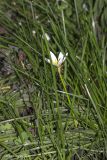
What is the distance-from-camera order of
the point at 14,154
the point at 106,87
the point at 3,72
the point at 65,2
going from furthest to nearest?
the point at 65,2
the point at 3,72
the point at 106,87
the point at 14,154

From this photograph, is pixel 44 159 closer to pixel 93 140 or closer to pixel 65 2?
pixel 93 140

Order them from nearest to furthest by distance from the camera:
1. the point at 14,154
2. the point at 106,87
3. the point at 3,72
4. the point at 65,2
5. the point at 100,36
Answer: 1. the point at 14,154
2. the point at 106,87
3. the point at 3,72
4. the point at 100,36
5. the point at 65,2

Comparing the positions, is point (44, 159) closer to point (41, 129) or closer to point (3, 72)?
point (41, 129)

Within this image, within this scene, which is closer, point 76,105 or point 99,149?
point 99,149

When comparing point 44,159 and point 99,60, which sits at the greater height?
point 99,60

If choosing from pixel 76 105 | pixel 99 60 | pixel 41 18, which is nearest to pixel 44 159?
pixel 76 105

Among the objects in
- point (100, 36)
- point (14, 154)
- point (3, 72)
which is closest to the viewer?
point (14, 154)

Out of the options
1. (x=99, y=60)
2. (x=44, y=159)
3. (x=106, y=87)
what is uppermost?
(x=99, y=60)

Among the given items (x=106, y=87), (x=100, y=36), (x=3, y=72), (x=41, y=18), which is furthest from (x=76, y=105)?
(x=41, y=18)

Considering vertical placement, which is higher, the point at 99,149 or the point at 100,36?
the point at 100,36
